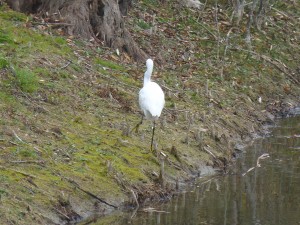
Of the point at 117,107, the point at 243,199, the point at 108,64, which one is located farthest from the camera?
the point at 108,64

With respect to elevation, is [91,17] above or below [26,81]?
above

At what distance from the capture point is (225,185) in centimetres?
1393

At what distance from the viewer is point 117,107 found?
15.7m

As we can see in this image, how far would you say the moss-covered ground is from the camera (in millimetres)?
11484

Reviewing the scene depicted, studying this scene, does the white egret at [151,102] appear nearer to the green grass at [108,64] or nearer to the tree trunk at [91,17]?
the green grass at [108,64]

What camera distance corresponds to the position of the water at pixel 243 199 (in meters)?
11.6

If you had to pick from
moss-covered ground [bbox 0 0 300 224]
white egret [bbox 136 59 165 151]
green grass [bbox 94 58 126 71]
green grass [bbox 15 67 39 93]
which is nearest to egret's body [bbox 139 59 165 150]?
white egret [bbox 136 59 165 151]

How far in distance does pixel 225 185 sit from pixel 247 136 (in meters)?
4.10

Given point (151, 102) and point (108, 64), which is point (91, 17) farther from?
point (151, 102)

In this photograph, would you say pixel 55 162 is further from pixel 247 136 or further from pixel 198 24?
pixel 198 24

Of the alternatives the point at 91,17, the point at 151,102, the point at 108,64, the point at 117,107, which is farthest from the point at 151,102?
the point at 91,17

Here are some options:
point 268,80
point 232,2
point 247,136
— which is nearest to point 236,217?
point 247,136

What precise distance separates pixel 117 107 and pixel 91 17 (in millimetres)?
3964

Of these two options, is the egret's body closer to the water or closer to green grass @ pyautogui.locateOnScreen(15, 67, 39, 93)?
the water
